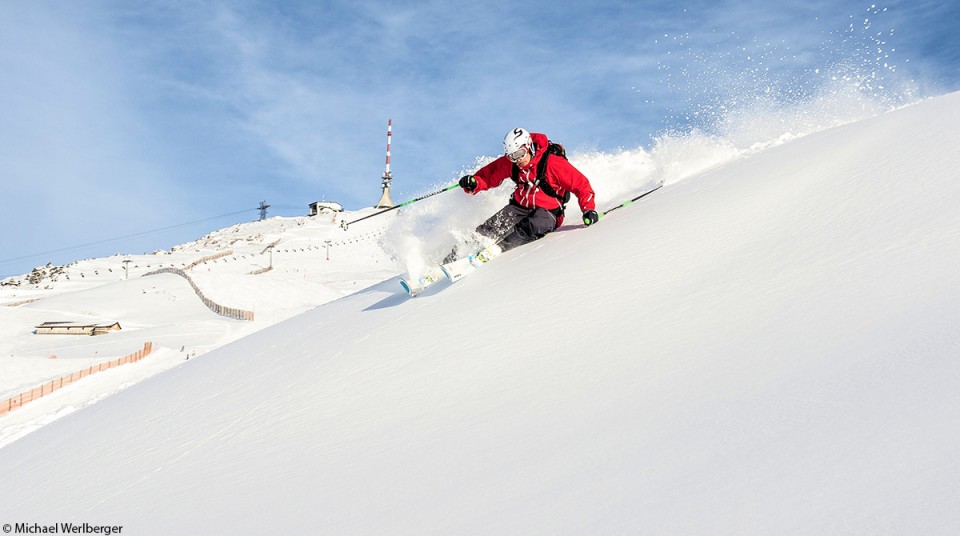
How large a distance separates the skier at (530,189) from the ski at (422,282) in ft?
2.60

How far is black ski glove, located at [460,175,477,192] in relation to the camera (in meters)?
7.81

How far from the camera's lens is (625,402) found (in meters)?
2.74

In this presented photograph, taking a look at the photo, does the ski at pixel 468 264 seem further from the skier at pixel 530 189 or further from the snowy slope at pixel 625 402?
the snowy slope at pixel 625 402

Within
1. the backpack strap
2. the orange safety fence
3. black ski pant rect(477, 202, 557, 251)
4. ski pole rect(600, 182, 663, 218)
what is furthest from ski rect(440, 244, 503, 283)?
the orange safety fence

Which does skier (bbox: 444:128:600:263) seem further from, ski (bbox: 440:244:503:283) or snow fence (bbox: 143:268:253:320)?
snow fence (bbox: 143:268:253:320)

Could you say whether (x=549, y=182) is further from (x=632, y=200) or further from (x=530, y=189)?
(x=632, y=200)

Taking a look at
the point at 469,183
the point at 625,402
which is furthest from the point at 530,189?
the point at 625,402

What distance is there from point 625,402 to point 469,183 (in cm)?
538

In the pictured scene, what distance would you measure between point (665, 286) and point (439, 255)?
4.14 metres

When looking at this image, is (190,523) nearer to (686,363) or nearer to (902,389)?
(686,363)

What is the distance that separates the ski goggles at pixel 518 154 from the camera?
749 centimetres

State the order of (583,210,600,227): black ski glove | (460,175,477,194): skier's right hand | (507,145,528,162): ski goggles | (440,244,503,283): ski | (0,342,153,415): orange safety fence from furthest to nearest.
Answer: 1. (0,342,153,415): orange safety fence
2. (460,175,477,194): skier's right hand
3. (507,145,528,162): ski goggles
4. (583,210,600,227): black ski glove
5. (440,244,503,283): ski

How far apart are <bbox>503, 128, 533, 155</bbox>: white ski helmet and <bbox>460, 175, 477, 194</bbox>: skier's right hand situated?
1.85ft

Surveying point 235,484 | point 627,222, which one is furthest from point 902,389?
point 627,222
